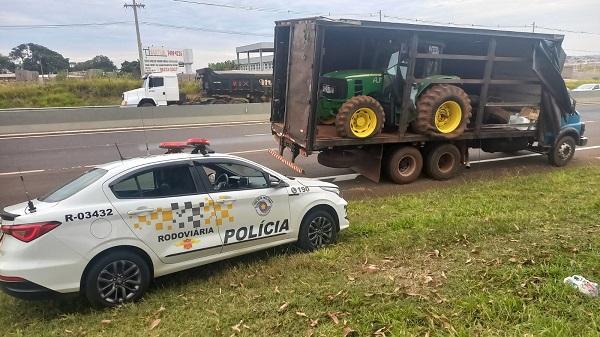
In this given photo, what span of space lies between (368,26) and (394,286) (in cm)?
552

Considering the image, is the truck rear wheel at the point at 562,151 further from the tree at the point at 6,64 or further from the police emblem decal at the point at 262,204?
the tree at the point at 6,64

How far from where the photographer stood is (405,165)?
995 centimetres

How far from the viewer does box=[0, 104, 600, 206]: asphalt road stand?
379 inches

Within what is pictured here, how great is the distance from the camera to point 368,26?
8.39 meters

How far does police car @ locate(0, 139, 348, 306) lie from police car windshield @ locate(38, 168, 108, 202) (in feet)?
→ 0.06

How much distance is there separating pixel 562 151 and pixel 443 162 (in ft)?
10.8

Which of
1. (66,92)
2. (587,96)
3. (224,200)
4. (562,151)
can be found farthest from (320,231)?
(66,92)

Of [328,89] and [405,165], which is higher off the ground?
[328,89]

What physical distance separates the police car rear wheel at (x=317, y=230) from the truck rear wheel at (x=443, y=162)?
15.1 ft

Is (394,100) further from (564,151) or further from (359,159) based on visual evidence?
(564,151)

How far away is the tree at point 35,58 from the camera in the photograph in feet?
226

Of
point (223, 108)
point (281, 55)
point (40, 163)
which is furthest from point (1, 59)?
point (281, 55)

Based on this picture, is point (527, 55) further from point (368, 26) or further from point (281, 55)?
point (281, 55)

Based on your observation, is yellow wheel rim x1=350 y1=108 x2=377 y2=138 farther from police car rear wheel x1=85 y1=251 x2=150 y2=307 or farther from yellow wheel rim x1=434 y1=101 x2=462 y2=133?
police car rear wheel x1=85 y1=251 x2=150 y2=307
